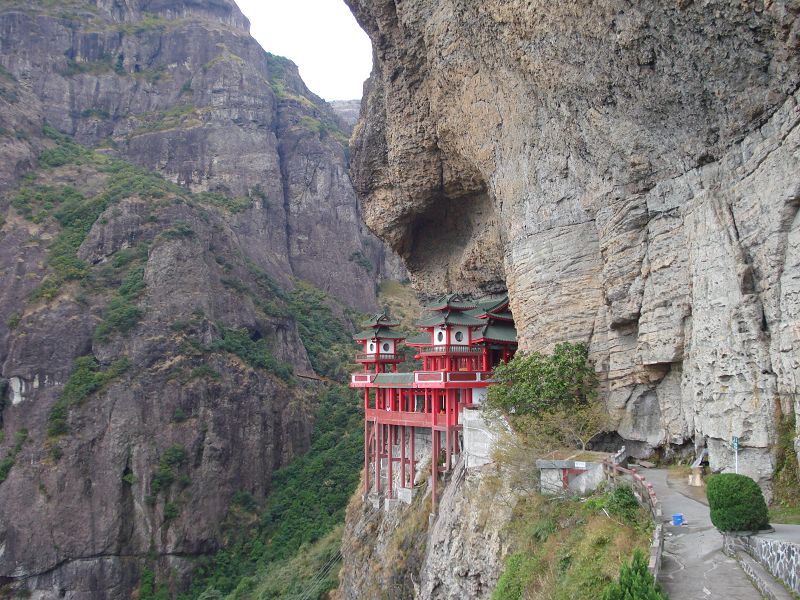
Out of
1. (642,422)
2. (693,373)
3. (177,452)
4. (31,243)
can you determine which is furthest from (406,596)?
(31,243)

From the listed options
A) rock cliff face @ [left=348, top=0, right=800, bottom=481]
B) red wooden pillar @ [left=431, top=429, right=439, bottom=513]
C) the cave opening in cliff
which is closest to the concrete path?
rock cliff face @ [left=348, top=0, right=800, bottom=481]

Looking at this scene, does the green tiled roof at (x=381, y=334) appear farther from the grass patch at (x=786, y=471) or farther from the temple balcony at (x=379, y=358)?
the grass patch at (x=786, y=471)

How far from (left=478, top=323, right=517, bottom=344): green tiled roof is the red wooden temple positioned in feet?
0.17

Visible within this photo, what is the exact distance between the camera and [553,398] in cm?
2280

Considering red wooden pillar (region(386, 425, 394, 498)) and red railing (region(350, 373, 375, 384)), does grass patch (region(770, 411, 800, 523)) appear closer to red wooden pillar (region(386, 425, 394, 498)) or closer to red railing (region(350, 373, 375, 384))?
red wooden pillar (region(386, 425, 394, 498))

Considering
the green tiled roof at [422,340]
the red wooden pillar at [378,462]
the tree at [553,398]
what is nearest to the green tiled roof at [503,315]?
the green tiled roof at [422,340]

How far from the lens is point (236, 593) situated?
43.8 meters

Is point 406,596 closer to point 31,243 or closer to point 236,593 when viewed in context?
point 236,593

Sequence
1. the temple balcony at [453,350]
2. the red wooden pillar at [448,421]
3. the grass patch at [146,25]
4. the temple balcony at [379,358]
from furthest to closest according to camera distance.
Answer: the grass patch at [146,25]
the temple balcony at [379,358]
the temple balcony at [453,350]
the red wooden pillar at [448,421]

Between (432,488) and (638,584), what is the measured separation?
18.9 metres

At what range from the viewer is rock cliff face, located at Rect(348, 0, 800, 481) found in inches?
634

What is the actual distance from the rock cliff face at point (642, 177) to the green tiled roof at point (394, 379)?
6351 mm

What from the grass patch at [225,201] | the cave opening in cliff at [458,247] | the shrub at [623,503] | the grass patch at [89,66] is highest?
the grass patch at [89,66]

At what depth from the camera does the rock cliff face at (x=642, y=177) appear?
16.1m
